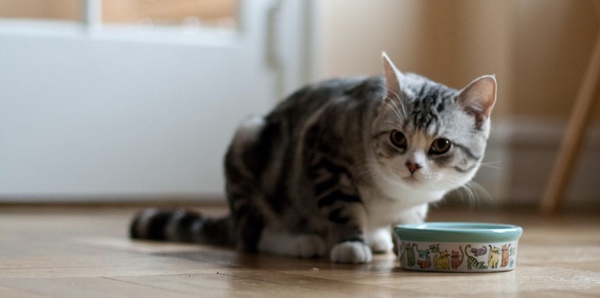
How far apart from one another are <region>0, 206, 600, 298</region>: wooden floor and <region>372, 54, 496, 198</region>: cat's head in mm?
190

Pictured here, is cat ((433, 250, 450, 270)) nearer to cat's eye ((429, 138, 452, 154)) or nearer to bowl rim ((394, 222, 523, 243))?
bowl rim ((394, 222, 523, 243))

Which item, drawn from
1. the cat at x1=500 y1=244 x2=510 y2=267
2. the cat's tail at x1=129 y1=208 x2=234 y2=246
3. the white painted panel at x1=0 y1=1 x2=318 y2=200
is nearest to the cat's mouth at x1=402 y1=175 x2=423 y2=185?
the cat at x1=500 y1=244 x2=510 y2=267

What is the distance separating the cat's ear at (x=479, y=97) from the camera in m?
1.71

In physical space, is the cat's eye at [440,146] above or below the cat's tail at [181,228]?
above

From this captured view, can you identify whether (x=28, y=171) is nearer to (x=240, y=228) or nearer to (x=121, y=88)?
(x=121, y=88)

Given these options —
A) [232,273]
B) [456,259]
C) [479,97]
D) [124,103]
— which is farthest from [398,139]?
[124,103]

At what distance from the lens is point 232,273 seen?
1.54 metres

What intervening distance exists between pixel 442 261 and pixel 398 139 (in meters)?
0.28

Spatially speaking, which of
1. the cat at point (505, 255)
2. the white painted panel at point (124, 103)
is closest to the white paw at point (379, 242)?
the cat at point (505, 255)

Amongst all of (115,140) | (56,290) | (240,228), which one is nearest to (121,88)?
(115,140)

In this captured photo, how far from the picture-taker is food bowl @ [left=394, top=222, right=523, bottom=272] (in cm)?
156

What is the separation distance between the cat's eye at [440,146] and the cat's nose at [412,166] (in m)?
0.05

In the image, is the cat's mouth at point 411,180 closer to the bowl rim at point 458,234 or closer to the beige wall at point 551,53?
the bowl rim at point 458,234

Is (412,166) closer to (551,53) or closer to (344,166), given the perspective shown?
(344,166)
